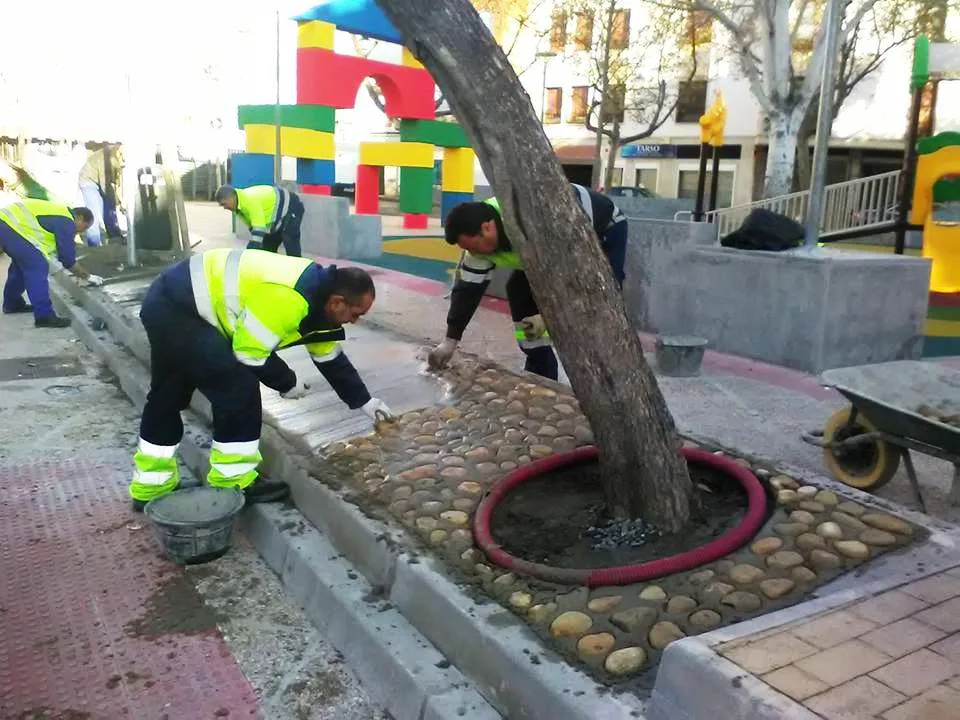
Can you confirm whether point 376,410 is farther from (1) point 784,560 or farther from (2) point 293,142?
(2) point 293,142

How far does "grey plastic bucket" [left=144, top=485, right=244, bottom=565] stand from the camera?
134 inches

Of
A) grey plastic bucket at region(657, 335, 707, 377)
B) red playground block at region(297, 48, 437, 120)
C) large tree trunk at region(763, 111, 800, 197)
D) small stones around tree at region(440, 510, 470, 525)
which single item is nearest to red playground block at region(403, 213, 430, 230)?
red playground block at region(297, 48, 437, 120)

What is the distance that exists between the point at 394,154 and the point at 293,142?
2850 mm

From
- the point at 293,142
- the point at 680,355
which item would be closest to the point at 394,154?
the point at 293,142

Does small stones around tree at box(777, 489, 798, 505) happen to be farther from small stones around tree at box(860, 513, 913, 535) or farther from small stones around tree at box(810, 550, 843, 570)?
small stones around tree at box(810, 550, 843, 570)

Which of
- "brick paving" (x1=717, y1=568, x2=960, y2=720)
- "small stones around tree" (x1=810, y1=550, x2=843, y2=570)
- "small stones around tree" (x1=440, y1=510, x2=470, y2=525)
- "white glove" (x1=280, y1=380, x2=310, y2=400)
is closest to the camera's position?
"brick paving" (x1=717, y1=568, x2=960, y2=720)

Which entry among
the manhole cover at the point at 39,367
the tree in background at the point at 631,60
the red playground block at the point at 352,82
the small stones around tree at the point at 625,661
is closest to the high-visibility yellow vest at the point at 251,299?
the small stones around tree at the point at 625,661

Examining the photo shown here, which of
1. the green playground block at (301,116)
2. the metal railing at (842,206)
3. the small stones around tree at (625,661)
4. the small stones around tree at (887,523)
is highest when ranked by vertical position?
the green playground block at (301,116)

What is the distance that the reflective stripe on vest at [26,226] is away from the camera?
8.27 metres

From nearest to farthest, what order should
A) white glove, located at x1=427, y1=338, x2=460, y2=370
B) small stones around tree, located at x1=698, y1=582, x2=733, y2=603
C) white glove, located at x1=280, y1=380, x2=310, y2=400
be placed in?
small stones around tree, located at x1=698, y1=582, x2=733, y2=603, white glove, located at x1=280, y1=380, x2=310, y2=400, white glove, located at x1=427, y1=338, x2=460, y2=370

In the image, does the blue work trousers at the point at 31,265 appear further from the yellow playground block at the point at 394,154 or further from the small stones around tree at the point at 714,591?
the yellow playground block at the point at 394,154

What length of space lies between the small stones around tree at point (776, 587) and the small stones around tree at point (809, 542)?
219 mm

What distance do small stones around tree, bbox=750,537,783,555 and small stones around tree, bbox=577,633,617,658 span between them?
0.68m

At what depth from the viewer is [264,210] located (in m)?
8.09
